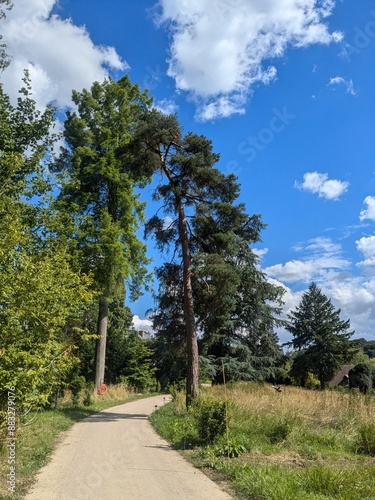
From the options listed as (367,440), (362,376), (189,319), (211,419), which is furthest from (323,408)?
(362,376)

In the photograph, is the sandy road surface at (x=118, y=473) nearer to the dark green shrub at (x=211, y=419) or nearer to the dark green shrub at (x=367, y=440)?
the dark green shrub at (x=211, y=419)

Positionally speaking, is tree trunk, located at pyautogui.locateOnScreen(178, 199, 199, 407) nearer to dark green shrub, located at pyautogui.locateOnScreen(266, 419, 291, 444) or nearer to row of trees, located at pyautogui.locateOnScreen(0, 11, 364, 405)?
row of trees, located at pyautogui.locateOnScreen(0, 11, 364, 405)

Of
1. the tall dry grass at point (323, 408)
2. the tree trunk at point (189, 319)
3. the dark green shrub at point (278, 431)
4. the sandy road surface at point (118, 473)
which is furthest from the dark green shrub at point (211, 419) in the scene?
the tree trunk at point (189, 319)

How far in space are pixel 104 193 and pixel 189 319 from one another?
1147 cm

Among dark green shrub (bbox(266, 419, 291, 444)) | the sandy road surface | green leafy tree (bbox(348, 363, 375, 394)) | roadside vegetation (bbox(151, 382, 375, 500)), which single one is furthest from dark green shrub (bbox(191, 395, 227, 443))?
green leafy tree (bbox(348, 363, 375, 394))

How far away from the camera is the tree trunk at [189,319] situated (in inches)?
651

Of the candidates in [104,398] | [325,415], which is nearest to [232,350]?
[104,398]

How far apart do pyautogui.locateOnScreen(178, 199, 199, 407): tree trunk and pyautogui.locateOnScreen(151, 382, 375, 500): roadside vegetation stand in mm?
2543

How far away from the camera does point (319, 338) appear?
4800cm

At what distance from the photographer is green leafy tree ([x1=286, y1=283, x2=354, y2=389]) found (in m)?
46.5

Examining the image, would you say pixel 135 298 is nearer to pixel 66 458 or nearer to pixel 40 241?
pixel 40 241

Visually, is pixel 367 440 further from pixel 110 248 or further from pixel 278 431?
pixel 110 248

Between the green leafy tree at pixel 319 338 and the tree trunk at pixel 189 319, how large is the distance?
30.2 m

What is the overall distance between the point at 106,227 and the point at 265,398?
1264cm
